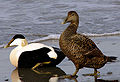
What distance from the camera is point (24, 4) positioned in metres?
13.6

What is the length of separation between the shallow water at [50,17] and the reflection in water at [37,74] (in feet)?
7.81

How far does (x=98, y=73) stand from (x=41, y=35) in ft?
12.6

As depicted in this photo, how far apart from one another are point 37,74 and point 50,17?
537 centimetres

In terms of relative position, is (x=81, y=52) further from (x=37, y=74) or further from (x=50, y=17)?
(x=50, y=17)

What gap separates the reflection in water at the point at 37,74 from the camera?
6.07 meters

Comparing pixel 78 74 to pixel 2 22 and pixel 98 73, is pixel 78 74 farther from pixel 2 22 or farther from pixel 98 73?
pixel 2 22

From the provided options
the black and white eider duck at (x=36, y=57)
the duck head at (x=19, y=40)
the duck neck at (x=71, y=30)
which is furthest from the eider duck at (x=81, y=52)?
the duck head at (x=19, y=40)

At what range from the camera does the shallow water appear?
33.0 ft

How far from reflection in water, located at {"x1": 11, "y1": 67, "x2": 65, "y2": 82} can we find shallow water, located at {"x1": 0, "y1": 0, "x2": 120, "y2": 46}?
2.38 metres

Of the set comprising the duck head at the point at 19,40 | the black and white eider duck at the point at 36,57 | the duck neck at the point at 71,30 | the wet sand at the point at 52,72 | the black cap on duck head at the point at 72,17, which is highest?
the black cap on duck head at the point at 72,17

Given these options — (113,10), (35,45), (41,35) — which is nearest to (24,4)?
(113,10)

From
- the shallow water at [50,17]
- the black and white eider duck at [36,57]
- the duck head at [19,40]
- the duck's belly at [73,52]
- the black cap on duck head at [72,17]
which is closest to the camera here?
the duck's belly at [73,52]

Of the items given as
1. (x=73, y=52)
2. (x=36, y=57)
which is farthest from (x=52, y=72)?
(x=73, y=52)

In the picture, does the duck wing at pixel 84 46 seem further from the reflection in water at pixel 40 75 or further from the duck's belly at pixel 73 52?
the reflection in water at pixel 40 75
